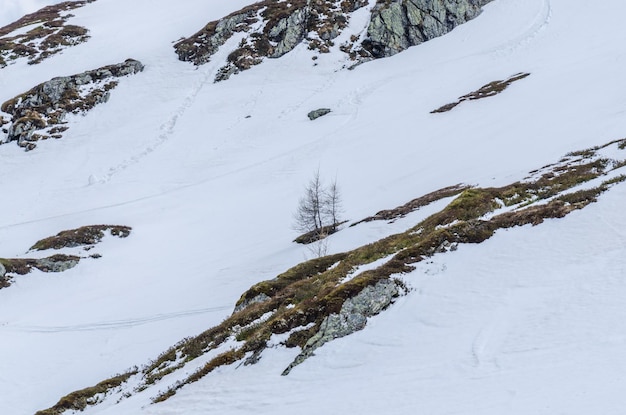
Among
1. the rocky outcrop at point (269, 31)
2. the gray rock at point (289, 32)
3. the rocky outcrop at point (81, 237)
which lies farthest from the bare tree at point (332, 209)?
the gray rock at point (289, 32)

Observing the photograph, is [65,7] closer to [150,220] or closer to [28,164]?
[28,164]

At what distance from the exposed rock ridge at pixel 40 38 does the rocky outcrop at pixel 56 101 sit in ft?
46.9

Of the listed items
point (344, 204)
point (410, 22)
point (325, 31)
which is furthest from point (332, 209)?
point (410, 22)

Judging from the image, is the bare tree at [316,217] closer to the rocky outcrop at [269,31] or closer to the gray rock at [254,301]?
the gray rock at [254,301]

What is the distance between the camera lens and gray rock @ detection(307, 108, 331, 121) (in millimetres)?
64312

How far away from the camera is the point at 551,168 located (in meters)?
28.9

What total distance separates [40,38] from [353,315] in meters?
107

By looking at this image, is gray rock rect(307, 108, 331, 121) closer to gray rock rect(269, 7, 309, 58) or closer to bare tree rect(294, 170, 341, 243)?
gray rock rect(269, 7, 309, 58)

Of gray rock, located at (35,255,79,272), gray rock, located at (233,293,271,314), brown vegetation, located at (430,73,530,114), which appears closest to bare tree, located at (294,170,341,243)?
gray rock, located at (233,293,271,314)

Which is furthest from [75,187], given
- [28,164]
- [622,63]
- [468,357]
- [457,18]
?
[457,18]

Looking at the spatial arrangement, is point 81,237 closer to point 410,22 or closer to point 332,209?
point 332,209

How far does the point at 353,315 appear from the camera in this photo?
45.3 feet

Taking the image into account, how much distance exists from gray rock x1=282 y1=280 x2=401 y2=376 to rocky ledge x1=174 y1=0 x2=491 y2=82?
236 feet

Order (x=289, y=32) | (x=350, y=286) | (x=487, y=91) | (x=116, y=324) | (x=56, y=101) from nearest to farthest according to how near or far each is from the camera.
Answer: (x=350, y=286) < (x=116, y=324) < (x=487, y=91) < (x=56, y=101) < (x=289, y=32)
